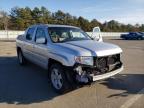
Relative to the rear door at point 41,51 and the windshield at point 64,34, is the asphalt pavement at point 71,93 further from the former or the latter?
the windshield at point 64,34

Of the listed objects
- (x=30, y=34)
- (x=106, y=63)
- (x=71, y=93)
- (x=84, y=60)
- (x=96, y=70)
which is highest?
(x=30, y=34)

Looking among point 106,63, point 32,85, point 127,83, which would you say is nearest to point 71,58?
point 106,63

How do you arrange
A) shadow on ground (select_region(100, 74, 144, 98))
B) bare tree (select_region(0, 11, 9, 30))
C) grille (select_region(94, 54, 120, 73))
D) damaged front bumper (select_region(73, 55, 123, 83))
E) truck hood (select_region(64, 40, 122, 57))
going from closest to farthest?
1. damaged front bumper (select_region(73, 55, 123, 83))
2. truck hood (select_region(64, 40, 122, 57))
3. grille (select_region(94, 54, 120, 73))
4. shadow on ground (select_region(100, 74, 144, 98))
5. bare tree (select_region(0, 11, 9, 30))

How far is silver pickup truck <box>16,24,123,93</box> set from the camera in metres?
6.24

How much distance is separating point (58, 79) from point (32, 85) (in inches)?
49.0

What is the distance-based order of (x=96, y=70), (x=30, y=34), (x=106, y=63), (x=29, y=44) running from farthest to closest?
1. (x=30, y=34)
2. (x=29, y=44)
3. (x=106, y=63)
4. (x=96, y=70)

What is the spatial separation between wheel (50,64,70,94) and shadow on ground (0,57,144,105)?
20 centimetres

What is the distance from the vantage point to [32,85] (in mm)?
7707

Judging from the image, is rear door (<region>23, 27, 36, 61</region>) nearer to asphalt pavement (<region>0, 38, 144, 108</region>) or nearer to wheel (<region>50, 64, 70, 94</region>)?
asphalt pavement (<region>0, 38, 144, 108</region>)

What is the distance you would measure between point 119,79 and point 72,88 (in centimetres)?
214

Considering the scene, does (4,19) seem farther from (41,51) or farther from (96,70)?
(96,70)

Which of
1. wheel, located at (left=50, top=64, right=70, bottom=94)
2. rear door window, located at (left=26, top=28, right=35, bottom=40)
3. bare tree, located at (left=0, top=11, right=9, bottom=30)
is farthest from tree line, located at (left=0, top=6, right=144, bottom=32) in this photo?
wheel, located at (left=50, top=64, right=70, bottom=94)

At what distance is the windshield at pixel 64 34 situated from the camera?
768cm

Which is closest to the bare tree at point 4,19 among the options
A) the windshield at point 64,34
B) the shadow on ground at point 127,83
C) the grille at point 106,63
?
the windshield at point 64,34
